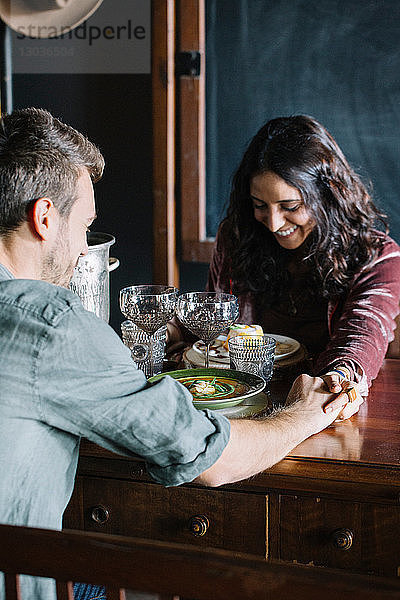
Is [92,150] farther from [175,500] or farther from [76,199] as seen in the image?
[175,500]

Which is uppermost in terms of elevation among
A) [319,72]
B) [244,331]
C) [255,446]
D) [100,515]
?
[319,72]

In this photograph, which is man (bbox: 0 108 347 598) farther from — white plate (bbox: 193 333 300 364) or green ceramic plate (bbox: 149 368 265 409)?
white plate (bbox: 193 333 300 364)

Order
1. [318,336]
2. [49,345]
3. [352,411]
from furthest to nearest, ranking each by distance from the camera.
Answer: [318,336]
[352,411]
[49,345]

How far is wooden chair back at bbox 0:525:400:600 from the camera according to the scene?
624 mm

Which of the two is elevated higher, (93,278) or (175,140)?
(175,140)

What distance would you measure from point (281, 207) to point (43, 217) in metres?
1.16

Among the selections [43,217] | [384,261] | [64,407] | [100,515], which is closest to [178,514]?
[100,515]

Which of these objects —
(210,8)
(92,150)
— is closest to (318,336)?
(92,150)

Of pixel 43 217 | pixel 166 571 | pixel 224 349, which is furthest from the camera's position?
pixel 224 349

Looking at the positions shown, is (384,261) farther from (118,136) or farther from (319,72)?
(118,136)

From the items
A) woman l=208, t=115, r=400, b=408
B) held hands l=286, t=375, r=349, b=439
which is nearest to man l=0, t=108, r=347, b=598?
held hands l=286, t=375, r=349, b=439

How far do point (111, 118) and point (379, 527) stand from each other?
2.46 meters

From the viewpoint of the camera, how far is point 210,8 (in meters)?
3.00

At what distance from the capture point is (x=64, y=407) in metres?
0.99
